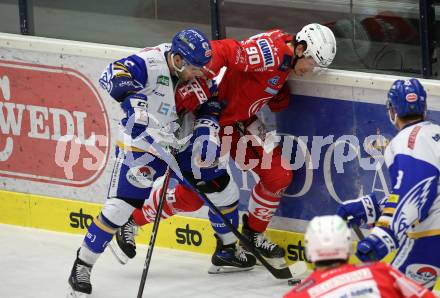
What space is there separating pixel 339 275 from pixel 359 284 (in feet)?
0.22

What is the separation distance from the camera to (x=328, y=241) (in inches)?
141

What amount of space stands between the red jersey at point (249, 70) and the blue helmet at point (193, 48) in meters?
0.13

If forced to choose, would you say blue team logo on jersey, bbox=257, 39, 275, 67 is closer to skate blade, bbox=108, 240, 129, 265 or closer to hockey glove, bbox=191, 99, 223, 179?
hockey glove, bbox=191, 99, 223, 179

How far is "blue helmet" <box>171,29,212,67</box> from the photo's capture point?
564 cm

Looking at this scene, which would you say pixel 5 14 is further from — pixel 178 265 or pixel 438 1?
pixel 438 1

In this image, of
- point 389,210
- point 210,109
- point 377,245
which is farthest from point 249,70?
point 377,245

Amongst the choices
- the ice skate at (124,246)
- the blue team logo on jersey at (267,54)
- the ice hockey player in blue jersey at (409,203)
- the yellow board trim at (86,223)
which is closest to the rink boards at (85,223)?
the yellow board trim at (86,223)

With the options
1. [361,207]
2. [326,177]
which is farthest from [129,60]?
[361,207]

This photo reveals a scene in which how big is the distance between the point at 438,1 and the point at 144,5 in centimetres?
173

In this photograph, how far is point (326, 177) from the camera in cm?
614

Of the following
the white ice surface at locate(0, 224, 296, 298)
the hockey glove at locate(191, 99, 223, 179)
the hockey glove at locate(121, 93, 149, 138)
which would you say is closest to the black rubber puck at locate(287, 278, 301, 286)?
the white ice surface at locate(0, 224, 296, 298)

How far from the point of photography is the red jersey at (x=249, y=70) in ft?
19.3

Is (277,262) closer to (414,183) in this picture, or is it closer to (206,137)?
(206,137)

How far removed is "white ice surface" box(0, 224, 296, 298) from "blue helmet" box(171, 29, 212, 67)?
1194 millimetres
